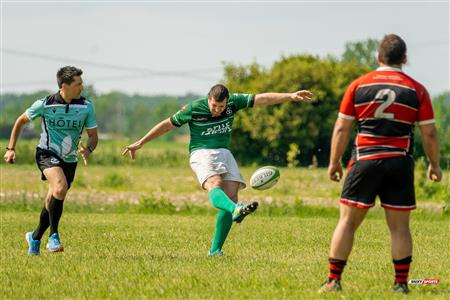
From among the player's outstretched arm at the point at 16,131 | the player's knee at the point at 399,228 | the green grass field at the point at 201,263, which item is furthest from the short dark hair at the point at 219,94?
the player's knee at the point at 399,228

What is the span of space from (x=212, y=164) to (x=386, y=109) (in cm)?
420

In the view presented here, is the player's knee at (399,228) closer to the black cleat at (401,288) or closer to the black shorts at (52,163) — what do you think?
the black cleat at (401,288)

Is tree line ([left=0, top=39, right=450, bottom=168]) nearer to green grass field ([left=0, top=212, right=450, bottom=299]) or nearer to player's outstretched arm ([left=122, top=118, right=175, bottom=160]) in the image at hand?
green grass field ([left=0, top=212, right=450, bottom=299])

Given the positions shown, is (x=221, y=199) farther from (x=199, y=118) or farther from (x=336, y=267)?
(x=336, y=267)

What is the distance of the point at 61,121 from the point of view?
14117 mm

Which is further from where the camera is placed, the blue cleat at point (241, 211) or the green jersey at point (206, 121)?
the green jersey at point (206, 121)

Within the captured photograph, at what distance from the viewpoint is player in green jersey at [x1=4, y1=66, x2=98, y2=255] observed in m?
14.0

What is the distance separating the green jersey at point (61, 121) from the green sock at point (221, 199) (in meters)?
2.06

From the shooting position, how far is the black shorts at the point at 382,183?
1012 cm

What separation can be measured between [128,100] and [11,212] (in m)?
137

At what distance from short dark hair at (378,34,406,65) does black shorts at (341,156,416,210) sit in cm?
92

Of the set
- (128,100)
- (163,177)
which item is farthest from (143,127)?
(163,177)

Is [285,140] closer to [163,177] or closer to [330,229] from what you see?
[163,177]

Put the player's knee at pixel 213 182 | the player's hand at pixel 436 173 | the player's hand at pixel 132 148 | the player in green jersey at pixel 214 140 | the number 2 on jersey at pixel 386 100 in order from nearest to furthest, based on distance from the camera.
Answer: the number 2 on jersey at pixel 386 100 → the player's hand at pixel 436 173 → the player's knee at pixel 213 182 → the player in green jersey at pixel 214 140 → the player's hand at pixel 132 148
